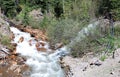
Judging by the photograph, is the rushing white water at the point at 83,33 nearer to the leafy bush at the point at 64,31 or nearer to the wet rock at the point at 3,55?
the leafy bush at the point at 64,31

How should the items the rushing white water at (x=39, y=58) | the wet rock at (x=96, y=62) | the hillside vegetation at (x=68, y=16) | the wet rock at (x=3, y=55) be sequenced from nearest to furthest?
1. the wet rock at (x=96, y=62)
2. the rushing white water at (x=39, y=58)
3. the hillside vegetation at (x=68, y=16)
4. the wet rock at (x=3, y=55)

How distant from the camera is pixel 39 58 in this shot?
20.5 m

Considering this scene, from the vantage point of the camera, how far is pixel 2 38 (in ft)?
76.1

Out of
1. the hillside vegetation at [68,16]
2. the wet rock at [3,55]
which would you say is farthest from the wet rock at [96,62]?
the wet rock at [3,55]

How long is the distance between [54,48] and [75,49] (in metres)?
2.79

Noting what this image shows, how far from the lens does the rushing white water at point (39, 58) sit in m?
17.9

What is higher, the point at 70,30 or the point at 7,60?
the point at 70,30

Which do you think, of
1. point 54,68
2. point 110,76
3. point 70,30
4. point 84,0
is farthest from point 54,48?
point 110,76

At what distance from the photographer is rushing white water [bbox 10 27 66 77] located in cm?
1791

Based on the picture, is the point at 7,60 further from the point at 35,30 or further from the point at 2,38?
the point at 35,30

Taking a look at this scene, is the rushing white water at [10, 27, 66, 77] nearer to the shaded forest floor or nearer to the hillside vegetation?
the shaded forest floor

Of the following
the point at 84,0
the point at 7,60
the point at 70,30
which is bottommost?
the point at 7,60

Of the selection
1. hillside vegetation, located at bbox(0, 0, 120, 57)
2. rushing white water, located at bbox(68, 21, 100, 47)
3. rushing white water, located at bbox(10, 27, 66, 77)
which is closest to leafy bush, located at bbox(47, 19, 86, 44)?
hillside vegetation, located at bbox(0, 0, 120, 57)

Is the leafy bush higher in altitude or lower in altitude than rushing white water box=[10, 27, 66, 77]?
higher
